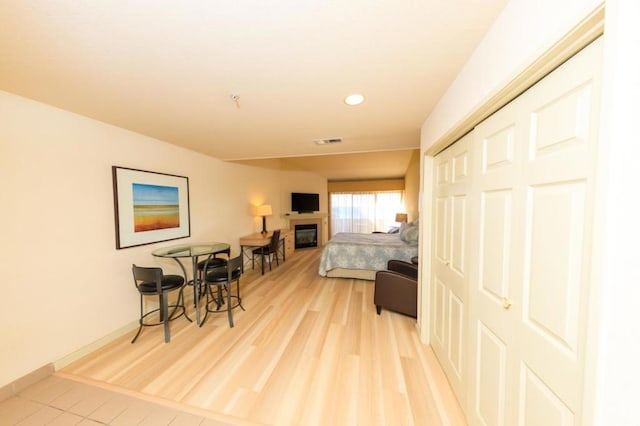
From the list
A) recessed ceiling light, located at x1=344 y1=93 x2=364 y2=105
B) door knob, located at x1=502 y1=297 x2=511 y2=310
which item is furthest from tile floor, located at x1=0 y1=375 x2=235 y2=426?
recessed ceiling light, located at x1=344 y1=93 x2=364 y2=105

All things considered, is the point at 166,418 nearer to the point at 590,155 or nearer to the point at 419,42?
the point at 590,155

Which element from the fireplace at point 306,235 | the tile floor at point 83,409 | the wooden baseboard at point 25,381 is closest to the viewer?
the tile floor at point 83,409

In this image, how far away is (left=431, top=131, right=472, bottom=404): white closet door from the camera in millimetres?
1526

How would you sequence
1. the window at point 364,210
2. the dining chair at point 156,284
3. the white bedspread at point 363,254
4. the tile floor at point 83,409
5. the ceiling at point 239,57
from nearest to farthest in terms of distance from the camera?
the ceiling at point 239,57 → the tile floor at point 83,409 → the dining chair at point 156,284 → the white bedspread at point 363,254 → the window at point 364,210

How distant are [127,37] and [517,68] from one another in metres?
1.77

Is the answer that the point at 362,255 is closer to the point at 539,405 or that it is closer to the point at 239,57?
the point at 539,405

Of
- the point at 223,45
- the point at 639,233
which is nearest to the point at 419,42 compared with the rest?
the point at 223,45

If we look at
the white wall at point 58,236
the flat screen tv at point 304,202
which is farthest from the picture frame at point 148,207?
the flat screen tv at point 304,202

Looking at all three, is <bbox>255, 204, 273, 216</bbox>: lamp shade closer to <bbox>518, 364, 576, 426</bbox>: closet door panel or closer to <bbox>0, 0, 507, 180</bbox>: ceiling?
<bbox>0, 0, 507, 180</bbox>: ceiling

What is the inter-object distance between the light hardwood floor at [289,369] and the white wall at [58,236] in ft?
1.12

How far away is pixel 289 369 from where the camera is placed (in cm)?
191

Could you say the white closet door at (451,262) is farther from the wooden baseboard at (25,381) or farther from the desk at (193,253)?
the wooden baseboard at (25,381)

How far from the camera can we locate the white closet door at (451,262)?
5.01ft

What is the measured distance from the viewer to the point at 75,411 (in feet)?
5.05
